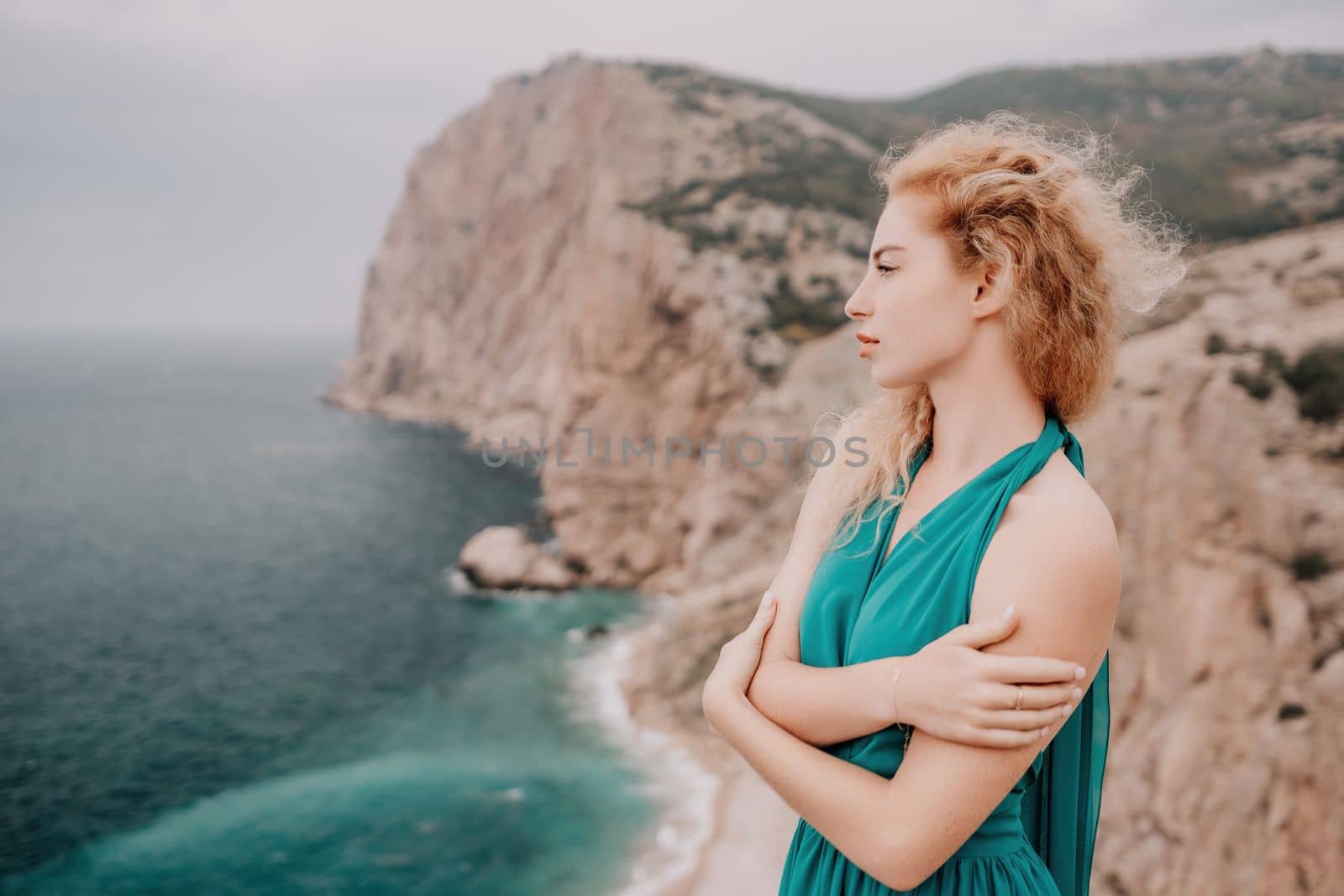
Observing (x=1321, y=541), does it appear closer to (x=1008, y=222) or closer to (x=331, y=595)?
(x=1008, y=222)

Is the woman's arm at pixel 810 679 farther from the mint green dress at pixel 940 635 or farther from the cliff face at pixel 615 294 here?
the cliff face at pixel 615 294

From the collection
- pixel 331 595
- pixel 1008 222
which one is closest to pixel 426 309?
pixel 331 595

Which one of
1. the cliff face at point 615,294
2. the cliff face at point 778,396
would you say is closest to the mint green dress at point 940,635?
the cliff face at point 778,396

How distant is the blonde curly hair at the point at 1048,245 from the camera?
192cm

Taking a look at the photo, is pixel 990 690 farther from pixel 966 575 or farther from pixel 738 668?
pixel 738 668

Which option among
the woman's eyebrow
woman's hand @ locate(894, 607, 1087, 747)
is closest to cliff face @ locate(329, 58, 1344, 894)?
the woman's eyebrow

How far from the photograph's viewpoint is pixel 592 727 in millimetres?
21016

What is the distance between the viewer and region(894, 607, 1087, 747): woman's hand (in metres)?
1.64

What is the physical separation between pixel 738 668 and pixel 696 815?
16.1m

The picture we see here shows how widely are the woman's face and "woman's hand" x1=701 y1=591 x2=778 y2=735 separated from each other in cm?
68

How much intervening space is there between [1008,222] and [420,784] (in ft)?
64.3

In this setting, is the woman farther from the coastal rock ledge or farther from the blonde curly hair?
the coastal rock ledge

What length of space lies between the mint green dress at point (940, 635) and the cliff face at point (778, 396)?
0.53m

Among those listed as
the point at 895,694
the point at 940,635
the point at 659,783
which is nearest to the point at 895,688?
the point at 895,694
